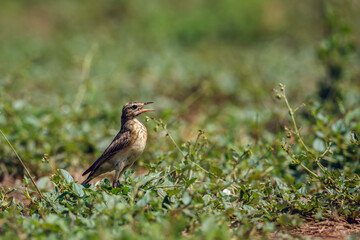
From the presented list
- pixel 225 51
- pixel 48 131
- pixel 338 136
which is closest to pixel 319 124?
pixel 338 136

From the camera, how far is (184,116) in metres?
8.18

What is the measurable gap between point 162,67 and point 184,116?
6.77 feet

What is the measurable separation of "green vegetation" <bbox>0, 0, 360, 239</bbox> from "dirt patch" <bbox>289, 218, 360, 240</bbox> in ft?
0.26

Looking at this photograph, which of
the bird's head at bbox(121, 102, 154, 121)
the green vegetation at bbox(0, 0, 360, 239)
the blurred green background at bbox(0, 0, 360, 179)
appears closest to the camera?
the green vegetation at bbox(0, 0, 360, 239)

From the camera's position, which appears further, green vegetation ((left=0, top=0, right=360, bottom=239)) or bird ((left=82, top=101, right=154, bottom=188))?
bird ((left=82, top=101, right=154, bottom=188))

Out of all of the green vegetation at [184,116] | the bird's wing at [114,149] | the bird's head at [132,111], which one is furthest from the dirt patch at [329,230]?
the bird's head at [132,111]

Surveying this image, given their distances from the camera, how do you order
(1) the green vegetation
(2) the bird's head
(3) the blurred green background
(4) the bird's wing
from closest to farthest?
(1) the green vegetation
(4) the bird's wing
(2) the bird's head
(3) the blurred green background

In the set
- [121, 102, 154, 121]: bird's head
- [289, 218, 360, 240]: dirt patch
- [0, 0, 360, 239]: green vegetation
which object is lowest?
[289, 218, 360, 240]: dirt patch

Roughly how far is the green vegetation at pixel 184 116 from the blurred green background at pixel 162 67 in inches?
1.3

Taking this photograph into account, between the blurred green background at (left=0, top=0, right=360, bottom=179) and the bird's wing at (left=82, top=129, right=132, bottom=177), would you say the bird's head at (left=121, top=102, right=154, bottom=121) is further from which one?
the blurred green background at (left=0, top=0, right=360, bottom=179)

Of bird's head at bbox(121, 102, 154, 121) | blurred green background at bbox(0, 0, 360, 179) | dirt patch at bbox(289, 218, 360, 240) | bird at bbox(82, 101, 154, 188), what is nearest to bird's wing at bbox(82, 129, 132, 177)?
bird at bbox(82, 101, 154, 188)

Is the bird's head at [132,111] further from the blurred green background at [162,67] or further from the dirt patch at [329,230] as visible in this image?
the dirt patch at [329,230]

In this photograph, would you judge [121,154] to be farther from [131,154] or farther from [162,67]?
[162,67]

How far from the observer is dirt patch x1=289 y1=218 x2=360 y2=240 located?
12.8 feet
